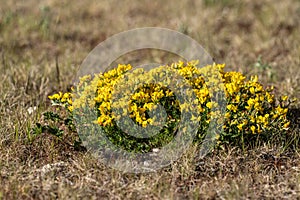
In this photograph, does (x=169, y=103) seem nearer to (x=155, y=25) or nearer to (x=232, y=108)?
(x=232, y=108)

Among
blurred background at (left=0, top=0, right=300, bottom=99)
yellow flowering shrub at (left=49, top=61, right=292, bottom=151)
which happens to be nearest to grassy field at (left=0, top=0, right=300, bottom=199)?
blurred background at (left=0, top=0, right=300, bottom=99)

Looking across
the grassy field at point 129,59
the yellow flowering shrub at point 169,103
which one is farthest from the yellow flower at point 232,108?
the grassy field at point 129,59

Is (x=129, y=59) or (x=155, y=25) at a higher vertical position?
(x=155, y=25)

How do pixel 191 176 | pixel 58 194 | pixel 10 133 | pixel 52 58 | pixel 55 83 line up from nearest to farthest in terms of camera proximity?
pixel 58 194, pixel 191 176, pixel 10 133, pixel 55 83, pixel 52 58

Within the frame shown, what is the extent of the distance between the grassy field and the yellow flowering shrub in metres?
0.20

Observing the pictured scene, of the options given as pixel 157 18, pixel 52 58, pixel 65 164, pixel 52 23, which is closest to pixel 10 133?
pixel 65 164

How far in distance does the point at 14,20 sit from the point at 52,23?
1.60 ft

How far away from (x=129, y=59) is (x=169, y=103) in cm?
228

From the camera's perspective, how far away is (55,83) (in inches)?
177

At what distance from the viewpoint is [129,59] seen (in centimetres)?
539

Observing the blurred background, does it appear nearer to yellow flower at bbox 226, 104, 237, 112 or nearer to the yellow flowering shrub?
the yellow flowering shrub

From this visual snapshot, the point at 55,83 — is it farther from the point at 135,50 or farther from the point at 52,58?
the point at 135,50

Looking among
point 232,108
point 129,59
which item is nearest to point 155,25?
point 129,59

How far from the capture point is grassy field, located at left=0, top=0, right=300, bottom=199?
9.60 ft
